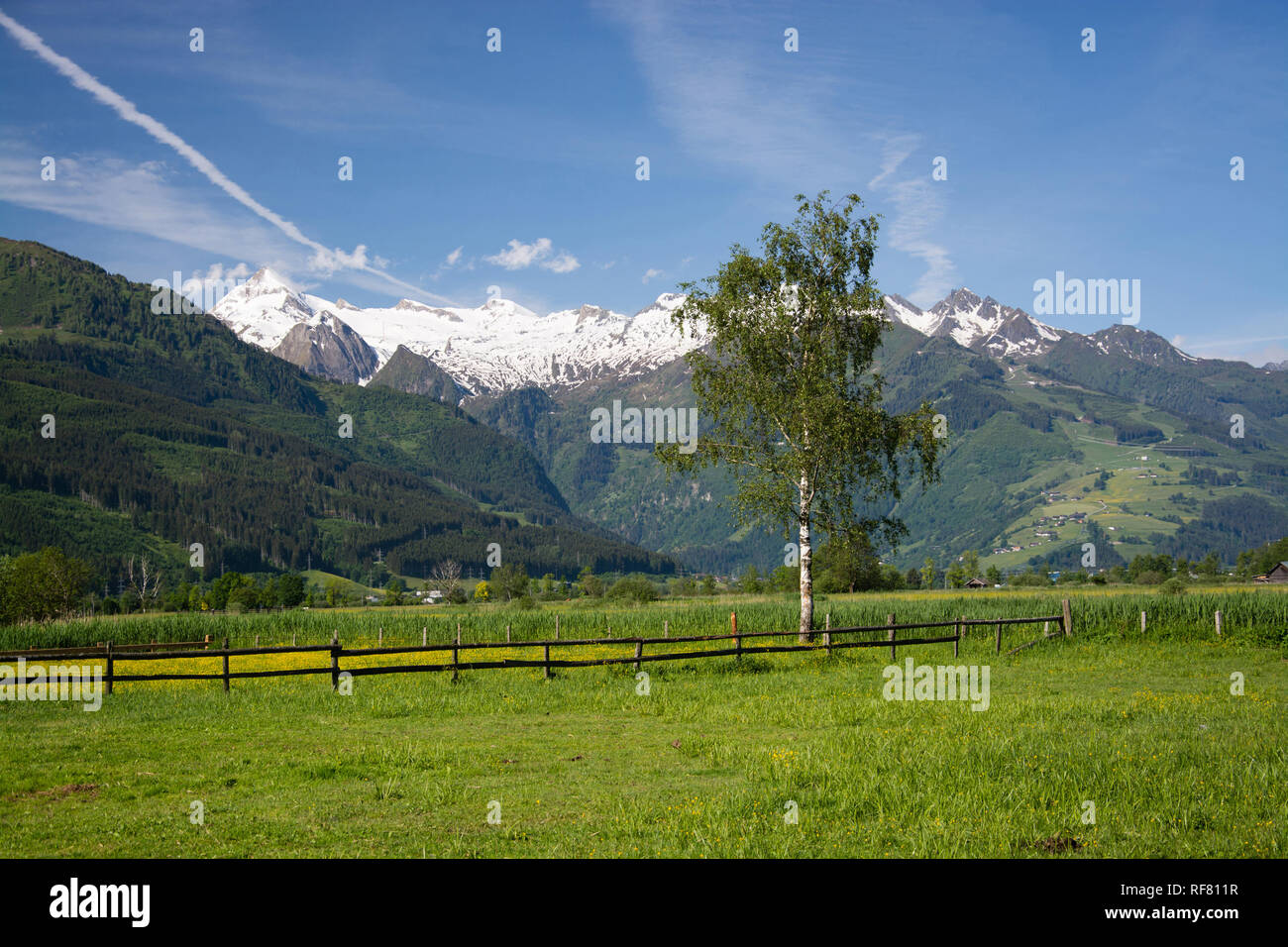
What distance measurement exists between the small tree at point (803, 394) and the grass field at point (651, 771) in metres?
13.5

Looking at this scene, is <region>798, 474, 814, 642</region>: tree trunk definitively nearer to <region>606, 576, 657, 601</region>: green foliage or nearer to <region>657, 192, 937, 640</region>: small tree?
<region>657, 192, 937, 640</region>: small tree

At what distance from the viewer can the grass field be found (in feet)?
35.9

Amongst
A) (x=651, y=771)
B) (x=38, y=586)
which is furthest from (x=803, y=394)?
(x=38, y=586)

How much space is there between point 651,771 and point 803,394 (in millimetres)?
25639

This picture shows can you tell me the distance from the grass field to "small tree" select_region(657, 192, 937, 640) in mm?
13547

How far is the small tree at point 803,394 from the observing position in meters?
38.5

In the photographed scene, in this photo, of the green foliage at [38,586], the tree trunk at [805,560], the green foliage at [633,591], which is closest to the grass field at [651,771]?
the tree trunk at [805,560]

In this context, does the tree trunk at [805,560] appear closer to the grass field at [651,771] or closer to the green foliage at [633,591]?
the grass field at [651,771]

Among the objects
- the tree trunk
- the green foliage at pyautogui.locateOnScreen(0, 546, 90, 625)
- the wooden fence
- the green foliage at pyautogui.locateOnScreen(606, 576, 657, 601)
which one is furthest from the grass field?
the green foliage at pyautogui.locateOnScreen(0, 546, 90, 625)

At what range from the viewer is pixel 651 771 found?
15.5 m

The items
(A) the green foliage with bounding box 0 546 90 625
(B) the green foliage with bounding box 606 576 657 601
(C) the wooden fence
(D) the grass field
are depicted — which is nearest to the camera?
(D) the grass field

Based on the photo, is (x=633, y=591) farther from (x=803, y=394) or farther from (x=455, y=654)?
(x=455, y=654)
